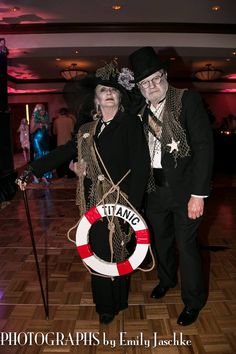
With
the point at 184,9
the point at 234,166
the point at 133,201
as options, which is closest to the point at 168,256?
the point at 133,201

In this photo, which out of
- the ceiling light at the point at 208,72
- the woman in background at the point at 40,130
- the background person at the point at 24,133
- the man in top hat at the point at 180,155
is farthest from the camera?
the ceiling light at the point at 208,72

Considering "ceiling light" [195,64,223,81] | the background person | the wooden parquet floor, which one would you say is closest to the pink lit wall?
"ceiling light" [195,64,223,81]

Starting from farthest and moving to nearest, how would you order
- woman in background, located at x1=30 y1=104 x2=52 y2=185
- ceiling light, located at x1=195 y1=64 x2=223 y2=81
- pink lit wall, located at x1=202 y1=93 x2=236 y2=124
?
pink lit wall, located at x1=202 y1=93 x2=236 y2=124
ceiling light, located at x1=195 y1=64 x2=223 y2=81
woman in background, located at x1=30 y1=104 x2=52 y2=185

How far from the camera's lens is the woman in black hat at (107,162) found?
1.77m

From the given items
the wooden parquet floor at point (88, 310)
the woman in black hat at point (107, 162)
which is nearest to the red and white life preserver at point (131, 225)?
the woman in black hat at point (107, 162)

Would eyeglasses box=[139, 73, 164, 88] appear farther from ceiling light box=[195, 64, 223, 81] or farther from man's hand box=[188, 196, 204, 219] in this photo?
ceiling light box=[195, 64, 223, 81]

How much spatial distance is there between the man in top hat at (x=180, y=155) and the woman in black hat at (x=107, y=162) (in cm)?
12

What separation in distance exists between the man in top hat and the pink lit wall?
13.8 m

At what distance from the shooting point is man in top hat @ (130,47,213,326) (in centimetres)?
170

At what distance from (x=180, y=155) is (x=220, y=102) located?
46.5ft

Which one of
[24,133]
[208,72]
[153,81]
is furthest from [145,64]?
[208,72]

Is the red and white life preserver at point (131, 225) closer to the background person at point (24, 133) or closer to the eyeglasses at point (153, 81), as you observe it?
the eyeglasses at point (153, 81)

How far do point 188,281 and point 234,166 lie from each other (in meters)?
5.94

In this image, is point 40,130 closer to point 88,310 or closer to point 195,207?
point 88,310
